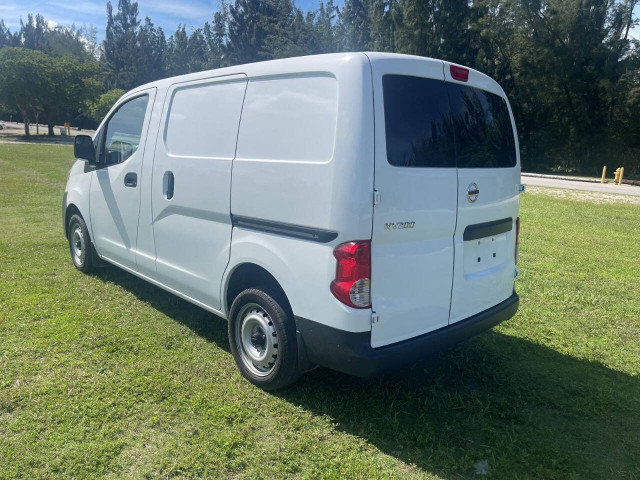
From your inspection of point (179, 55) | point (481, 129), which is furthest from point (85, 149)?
point (179, 55)

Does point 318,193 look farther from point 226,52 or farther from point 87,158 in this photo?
point 226,52

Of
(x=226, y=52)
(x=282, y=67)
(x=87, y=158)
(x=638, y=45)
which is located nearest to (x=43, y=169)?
(x=87, y=158)

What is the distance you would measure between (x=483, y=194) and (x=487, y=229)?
0.26m

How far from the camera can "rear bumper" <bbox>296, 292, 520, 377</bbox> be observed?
290cm

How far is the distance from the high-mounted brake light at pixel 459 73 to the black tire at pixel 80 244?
432cm

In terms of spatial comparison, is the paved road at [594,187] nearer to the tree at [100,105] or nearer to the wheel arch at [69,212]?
the wheel arch at [69,212]

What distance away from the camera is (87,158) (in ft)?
17.3

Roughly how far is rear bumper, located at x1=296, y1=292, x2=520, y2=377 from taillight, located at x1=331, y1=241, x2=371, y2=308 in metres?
0.20

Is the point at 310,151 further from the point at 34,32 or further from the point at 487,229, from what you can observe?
the point at 34,32

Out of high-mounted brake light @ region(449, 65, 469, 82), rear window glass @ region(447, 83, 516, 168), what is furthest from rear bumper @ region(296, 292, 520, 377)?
high-mounted brake light @ region(449, 65, 469, 82)

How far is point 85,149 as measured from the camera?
5238 millimetres

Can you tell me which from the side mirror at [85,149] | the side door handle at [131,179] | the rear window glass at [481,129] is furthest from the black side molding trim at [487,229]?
the side mirror at [85,149]

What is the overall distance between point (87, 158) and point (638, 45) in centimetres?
3607

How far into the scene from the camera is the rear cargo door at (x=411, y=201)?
2900mm
